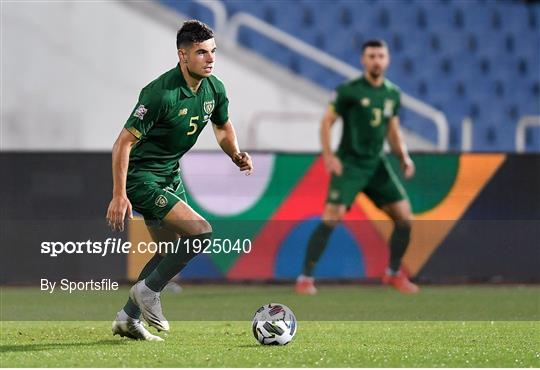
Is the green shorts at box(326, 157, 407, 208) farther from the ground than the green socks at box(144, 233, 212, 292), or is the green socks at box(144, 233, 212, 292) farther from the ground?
the green socks at box(144, 233, 212, 292)

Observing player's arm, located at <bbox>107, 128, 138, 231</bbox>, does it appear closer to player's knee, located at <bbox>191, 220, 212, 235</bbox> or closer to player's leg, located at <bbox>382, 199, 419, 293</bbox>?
player's knee, located at <bbox>191, 220, 212, 235</bbox>

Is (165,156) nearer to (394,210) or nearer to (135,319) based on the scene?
(135,319)

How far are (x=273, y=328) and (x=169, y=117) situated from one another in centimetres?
122

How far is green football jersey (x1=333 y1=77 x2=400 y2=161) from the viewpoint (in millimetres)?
10586

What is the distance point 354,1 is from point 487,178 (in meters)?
4.02

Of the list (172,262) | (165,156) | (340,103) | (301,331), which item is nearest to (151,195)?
(165,156)

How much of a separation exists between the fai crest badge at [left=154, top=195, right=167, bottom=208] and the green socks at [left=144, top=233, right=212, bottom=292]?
0.69ft

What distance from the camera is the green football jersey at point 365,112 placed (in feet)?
34.7

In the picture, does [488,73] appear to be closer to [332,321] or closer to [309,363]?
[332,321]

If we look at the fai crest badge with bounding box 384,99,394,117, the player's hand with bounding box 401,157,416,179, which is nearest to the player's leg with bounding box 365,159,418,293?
the player's hand with bounding box 401,157,416,179

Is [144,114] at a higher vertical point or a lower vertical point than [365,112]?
higher

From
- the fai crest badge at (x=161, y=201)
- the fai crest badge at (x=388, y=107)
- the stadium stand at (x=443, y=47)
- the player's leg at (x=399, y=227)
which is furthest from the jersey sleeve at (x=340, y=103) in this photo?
the fai crest badge at (x=161, y=201)

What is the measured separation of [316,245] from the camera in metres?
10.0

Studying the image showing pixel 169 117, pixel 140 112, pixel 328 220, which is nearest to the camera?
pixel 140 112
